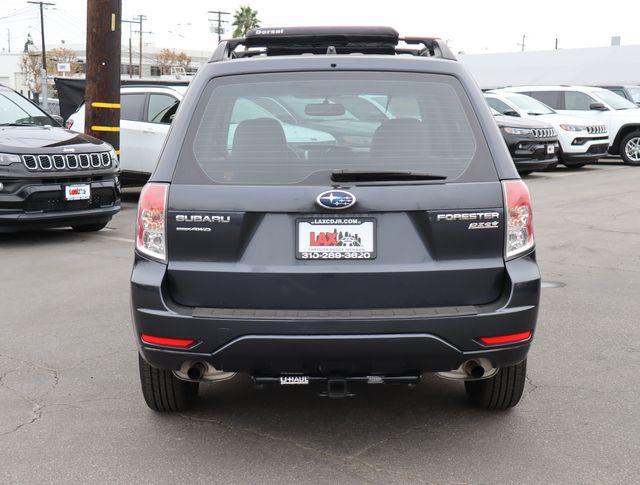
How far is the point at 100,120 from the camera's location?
475 inches

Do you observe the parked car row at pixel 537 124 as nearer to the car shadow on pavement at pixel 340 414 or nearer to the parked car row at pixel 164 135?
the parked car row at pixel 164 135

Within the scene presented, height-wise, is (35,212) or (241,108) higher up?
(241,108)

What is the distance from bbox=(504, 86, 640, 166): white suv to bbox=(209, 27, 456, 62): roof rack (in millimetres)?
15171

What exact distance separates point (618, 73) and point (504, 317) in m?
30.6

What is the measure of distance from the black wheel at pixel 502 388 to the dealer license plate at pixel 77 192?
20.2 ft

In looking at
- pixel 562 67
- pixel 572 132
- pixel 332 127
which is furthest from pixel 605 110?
pixel 332 127

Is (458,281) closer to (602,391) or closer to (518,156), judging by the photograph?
(602,391)

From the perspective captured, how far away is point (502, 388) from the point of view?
4.03 metres

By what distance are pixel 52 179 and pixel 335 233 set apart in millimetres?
6406

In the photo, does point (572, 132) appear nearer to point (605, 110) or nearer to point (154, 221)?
point (605, 110)

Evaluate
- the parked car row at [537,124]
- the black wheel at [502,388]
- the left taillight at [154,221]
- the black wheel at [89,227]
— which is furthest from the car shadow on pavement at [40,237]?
the black wheel at [502,388]

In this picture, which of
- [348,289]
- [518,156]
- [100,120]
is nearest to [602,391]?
[348,289]

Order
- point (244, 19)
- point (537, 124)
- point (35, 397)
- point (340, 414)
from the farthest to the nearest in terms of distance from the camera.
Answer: point (244, 19) → point (537, 124) → point (35, 397) → point (340, 414)

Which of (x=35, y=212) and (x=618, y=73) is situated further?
(x=618, y=73)
